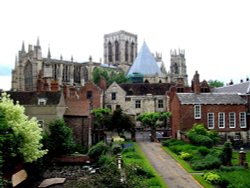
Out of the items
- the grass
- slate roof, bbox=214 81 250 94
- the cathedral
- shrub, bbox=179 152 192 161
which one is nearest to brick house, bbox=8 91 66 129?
the grass

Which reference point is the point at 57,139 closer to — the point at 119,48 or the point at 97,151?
the point at 97,151

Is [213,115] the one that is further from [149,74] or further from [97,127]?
[149,74]

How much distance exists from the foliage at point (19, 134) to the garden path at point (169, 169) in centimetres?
1017

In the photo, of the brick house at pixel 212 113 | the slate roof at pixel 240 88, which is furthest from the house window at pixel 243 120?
the slate roof at pixel 240 88

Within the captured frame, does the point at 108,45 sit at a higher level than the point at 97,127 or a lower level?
higher

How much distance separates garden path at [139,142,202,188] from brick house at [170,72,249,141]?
21.7 ft

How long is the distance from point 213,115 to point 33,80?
7025cm

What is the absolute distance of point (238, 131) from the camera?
166 ft

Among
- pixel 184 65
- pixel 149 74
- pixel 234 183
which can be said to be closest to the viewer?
pixel 234 183

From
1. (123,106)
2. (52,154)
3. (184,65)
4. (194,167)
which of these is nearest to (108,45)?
(184,65)

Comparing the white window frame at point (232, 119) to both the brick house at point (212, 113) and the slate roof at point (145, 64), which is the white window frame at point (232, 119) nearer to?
the brick house at point (212, 113)

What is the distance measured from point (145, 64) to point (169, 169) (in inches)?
2876

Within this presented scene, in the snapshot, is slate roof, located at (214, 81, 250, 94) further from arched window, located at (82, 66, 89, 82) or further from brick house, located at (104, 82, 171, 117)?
arched window, located at (82, 66, 89, 82)

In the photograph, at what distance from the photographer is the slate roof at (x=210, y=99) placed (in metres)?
49.8
